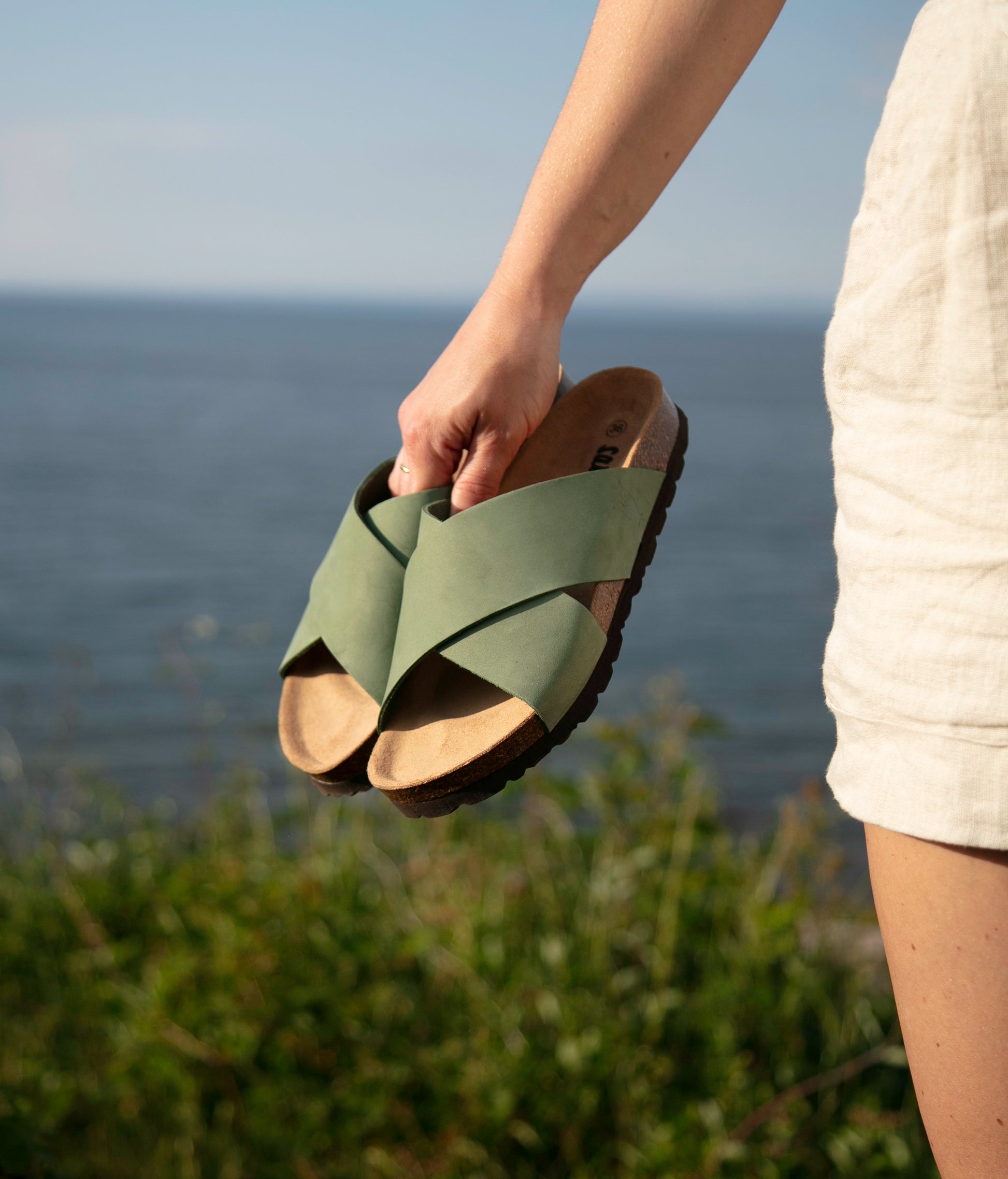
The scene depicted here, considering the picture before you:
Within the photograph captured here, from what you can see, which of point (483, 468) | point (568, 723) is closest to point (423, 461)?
point (483, 468)

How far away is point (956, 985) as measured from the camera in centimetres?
80

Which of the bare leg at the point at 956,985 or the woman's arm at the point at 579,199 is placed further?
the woman's arm at the point at 579,199

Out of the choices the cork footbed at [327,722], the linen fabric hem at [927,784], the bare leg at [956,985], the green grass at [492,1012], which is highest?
the linen fabric hem at [927,784]

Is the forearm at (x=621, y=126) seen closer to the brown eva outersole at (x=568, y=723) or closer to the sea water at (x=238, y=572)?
the brown eva outersole at (x=568, y=723)

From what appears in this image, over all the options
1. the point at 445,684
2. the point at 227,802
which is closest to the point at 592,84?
the point at 445,684

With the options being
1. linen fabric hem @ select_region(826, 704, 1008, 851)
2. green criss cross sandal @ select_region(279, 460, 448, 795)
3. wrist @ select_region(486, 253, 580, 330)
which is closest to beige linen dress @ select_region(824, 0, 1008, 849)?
linen fabric hem @ select_region(826, 704, 1008, 851)

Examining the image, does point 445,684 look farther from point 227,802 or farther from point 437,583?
point 227,802

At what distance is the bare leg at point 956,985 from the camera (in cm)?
79

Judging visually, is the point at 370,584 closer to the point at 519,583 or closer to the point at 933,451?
the point at 519,583

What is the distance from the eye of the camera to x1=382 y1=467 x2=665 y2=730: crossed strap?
129cm

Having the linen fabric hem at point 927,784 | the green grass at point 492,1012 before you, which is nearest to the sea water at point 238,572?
the green grass at point 492,1012

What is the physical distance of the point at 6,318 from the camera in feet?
334

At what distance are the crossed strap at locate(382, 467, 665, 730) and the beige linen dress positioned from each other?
0.47 metres

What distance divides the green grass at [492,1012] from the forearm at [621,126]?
1556 mm
